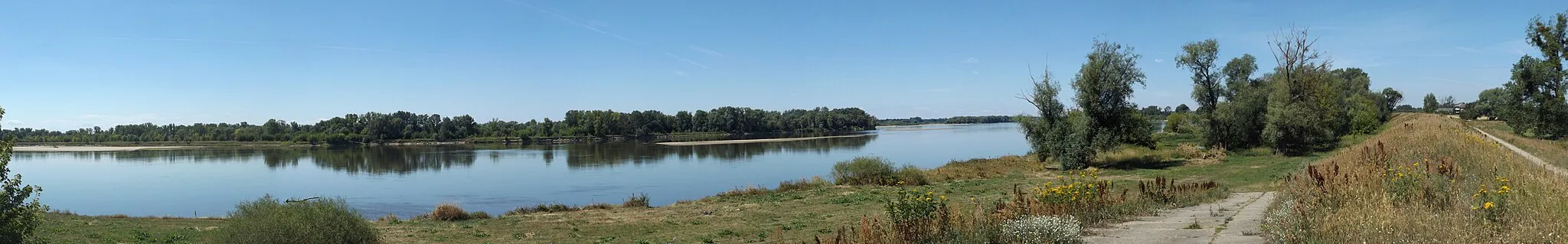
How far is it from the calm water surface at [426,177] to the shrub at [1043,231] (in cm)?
2455

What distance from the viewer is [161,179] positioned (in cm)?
4938

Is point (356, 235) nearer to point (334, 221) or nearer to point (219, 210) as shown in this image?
point (334, 221)

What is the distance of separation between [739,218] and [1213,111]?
111ft

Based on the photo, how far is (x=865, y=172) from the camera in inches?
1131

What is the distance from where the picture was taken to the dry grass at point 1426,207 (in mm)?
5453

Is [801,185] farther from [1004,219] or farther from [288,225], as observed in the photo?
[1004,219]

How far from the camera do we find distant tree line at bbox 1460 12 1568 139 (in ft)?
108

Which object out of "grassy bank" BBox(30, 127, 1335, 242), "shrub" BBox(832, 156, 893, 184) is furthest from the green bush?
"shrub" BBox(832, 156, 893, 184)

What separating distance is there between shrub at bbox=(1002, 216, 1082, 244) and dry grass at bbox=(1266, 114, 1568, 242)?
1.59m

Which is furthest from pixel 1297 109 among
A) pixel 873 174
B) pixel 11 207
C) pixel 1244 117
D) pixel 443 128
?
pixel 443 128

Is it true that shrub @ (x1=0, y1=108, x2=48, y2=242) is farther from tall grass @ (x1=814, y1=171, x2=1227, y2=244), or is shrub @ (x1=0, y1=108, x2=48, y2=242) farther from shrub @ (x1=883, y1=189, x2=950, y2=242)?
shrub @ (x1=883, y1=189, x2=950, y2=242)

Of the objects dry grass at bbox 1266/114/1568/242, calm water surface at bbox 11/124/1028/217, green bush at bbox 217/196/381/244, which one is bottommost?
calm water surface at bbox 11/124/1028/217

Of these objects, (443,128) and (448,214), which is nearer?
(448,214)

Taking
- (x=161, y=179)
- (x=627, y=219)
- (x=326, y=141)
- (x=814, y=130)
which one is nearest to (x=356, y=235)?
Result: (x=627, y=219)
